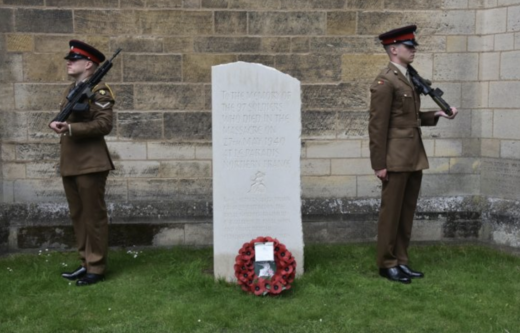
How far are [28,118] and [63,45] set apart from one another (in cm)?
87

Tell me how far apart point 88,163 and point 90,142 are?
19cm

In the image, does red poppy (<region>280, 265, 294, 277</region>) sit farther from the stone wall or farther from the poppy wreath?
the stone wall

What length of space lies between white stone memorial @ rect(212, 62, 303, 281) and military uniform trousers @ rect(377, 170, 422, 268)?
2.50ft

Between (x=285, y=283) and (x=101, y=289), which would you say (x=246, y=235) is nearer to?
(x=285, y=283)

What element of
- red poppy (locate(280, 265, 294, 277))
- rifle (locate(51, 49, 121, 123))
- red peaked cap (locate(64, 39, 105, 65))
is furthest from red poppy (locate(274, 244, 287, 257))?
red peaked cap (locate(64, 39, 105, 65))

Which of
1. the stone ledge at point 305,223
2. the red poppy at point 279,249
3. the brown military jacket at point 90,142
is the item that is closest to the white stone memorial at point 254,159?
the red poppy at point 279,249

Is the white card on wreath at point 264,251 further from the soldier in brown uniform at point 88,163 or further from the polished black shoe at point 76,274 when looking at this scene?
the polished black shoe at point 76,274

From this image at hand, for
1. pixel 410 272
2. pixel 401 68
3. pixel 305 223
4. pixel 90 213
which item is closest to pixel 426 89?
pixel 401 68

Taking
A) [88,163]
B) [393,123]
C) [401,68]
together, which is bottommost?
[88,163]

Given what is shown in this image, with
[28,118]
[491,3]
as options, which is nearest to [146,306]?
[28,118]

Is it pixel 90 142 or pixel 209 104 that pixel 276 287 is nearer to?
pixel 90 142

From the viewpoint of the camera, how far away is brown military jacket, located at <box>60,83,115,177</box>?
5043mm

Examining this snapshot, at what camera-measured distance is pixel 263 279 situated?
4.86 metres

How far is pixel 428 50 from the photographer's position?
6.63 meters
